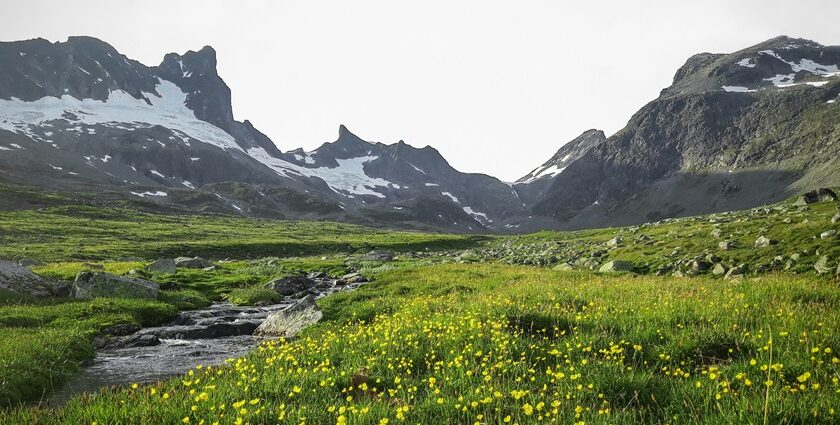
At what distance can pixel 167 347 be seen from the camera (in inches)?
660

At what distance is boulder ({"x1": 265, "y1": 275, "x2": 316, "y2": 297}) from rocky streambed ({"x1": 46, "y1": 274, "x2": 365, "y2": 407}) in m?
7.08

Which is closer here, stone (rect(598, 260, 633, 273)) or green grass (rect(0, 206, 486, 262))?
stone (rect(598, 260, 633, 273))

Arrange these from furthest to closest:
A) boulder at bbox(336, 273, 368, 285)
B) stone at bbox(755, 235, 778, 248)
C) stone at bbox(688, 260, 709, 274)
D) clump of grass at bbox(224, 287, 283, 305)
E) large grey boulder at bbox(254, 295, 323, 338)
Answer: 1. boulder at bbox(336, 273, 368, 285)
2. clump of grass at bbox(224, 287, 283, 305)
3. stone at bbox(755, 235, 778, 248)
4. stone at bbox(688, 260, 709, 274)
5. large grey boulder at bbox(254, 295, 323, 338)

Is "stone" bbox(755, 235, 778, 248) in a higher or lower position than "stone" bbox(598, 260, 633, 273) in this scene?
higher

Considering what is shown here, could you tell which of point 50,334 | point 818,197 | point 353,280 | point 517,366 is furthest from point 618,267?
point 50,334

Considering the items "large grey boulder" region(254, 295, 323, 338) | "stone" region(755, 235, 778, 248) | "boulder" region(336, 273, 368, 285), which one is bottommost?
"boulder" region(336, 273, 368, 285)

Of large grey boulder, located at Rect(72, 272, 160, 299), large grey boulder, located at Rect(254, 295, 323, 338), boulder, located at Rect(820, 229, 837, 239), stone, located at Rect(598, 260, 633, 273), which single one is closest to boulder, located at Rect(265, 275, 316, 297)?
large grey boulder, located at Rect(72, 272, 160, 299)

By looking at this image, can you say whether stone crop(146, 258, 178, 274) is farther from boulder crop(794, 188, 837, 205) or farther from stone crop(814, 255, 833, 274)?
boulder crop(794, 188, 837, 205)

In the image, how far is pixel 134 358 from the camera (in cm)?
1509

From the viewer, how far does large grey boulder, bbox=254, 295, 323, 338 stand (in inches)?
679

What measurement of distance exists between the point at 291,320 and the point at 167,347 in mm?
4312

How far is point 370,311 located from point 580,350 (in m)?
10.1

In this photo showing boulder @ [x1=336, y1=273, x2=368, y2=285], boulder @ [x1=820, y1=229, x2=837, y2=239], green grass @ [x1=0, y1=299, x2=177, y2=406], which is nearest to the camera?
green grass @ [x1=0, y1=299, x2=177, y2=406]

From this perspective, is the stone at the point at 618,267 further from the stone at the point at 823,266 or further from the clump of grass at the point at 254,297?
the clump of grass at the point at 254,297
